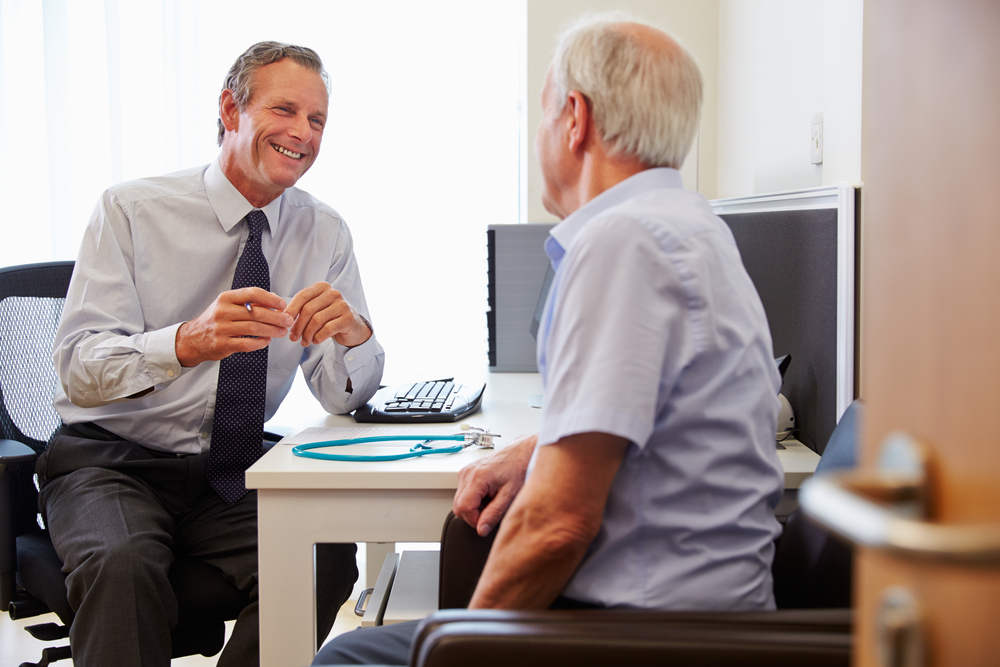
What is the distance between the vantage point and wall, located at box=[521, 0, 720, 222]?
7.79 feet

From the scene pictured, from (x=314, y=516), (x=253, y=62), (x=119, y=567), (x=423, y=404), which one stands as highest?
(x=253, y=62)

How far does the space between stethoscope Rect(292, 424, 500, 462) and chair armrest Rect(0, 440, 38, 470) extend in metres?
0.53

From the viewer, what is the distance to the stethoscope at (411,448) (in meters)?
1.12

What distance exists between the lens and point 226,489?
4.73 ft

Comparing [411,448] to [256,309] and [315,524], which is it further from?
[256,309]

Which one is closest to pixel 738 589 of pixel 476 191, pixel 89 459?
pixel 89 459

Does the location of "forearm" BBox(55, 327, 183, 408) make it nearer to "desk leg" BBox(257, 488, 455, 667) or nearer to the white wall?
"desk leg" BBox(257, 488, 455, 667)

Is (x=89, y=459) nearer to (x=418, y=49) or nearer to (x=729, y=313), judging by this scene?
(x=729, y=313)

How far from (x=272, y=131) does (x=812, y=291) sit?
3.60 ft

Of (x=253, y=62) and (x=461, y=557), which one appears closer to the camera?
(x=461, y=557)

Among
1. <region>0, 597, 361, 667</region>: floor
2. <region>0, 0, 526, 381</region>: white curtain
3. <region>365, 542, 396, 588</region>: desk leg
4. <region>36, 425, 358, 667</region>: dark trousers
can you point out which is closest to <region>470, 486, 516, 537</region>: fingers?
<region>36, 425, 358, 667</region>: dark trousers

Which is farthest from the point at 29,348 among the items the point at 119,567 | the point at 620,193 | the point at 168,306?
the point at 620,193

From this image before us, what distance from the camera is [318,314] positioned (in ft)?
4.47

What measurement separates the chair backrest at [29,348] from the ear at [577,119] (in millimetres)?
1229
